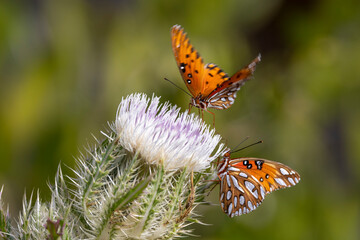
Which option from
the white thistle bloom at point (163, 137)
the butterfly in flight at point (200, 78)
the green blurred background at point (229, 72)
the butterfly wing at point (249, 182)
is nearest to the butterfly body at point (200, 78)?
the butterfly in flight at point (200, 78)

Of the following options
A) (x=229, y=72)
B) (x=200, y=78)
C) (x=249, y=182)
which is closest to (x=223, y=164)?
(x=249, y=182)

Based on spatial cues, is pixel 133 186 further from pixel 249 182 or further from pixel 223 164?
pixel 249 182

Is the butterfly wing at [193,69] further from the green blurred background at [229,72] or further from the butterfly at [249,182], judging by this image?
the green blurred background at [229,72]

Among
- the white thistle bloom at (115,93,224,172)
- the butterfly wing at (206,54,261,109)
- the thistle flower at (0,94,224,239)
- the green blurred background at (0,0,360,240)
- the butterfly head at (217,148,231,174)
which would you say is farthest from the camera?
the green blurred background at (0,0,360,240)

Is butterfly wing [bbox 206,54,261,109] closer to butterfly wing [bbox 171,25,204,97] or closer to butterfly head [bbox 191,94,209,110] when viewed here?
butterfly head [bbox 191,94,209,110]

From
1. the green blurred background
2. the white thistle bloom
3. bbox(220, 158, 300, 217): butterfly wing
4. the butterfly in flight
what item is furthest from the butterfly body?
the green blurred background

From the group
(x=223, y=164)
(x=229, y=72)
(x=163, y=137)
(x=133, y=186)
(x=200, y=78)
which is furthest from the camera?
(x=229, y=72)

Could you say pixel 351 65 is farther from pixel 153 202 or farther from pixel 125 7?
pixel 153 202

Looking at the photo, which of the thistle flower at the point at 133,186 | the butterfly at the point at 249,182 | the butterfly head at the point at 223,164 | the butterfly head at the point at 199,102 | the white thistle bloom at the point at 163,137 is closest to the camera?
the thistle flower at the point at 133,186
